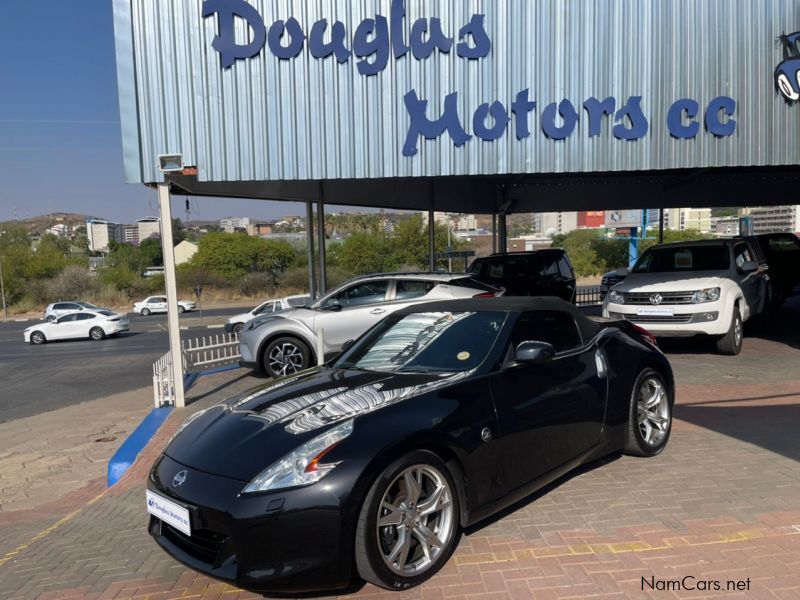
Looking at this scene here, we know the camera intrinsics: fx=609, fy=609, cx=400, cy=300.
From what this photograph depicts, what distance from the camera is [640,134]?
9.02m

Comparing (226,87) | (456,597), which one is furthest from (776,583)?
(226,87)

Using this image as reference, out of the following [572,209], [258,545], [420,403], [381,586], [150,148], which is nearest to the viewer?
[258,545]

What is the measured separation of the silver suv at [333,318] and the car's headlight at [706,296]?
3.04m

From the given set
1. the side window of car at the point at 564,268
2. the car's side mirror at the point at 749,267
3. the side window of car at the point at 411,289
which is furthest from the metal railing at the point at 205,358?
the side window of car at the point at 564,268

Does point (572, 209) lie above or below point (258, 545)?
above

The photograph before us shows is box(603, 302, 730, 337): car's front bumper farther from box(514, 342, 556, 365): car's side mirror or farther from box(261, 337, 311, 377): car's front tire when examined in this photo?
box(514, 342, 556, 365): car's side mirror

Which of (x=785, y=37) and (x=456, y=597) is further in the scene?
(x=785, y=37)

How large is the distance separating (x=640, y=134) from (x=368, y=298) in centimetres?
480

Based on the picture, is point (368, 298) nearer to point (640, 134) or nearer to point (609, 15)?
point (640, 134)

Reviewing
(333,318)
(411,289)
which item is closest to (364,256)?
(411,289)

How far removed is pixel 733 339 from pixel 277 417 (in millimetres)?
8507

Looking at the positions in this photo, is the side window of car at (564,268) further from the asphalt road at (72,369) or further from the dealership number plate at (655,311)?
the asphalt road at (72,369)

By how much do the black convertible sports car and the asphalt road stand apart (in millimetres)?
9376

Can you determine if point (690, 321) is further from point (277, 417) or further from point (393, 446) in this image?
point (277, 417)
